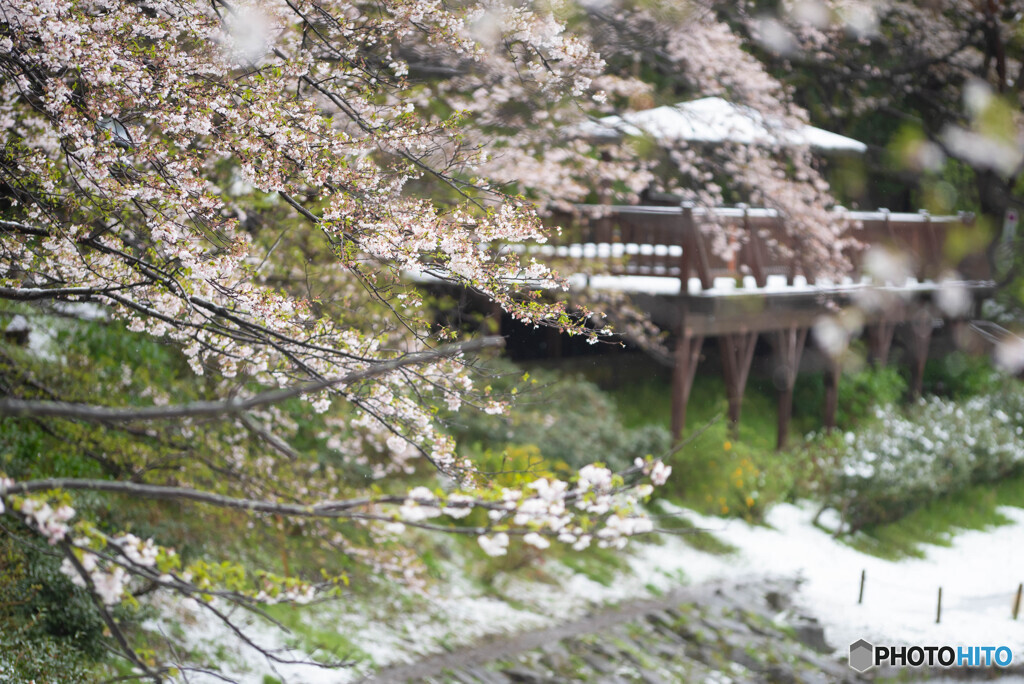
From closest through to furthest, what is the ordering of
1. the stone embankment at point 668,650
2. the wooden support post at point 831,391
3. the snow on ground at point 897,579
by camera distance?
1. the stone embankment at point 668,650
2. the snow on ground at point 897,579
3. the wooden support post at point 831,391

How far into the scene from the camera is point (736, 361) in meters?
11.5

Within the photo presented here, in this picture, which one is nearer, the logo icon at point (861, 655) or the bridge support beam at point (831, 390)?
the logo icon at point (861, 655)

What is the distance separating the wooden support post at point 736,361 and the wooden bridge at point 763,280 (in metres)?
0.02

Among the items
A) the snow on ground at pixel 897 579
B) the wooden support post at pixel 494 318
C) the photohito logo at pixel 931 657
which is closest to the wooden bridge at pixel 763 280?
the snow on ground at pixel 897 579

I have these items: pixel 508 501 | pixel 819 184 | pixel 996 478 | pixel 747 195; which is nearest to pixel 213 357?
pixel 508 501

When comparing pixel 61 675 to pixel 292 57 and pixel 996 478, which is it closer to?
pixel 292 57

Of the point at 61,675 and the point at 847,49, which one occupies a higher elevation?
the point at 847,49

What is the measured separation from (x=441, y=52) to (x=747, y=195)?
322 inches

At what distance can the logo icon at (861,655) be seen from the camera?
7.14 meters

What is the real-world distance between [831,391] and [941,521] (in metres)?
2.96

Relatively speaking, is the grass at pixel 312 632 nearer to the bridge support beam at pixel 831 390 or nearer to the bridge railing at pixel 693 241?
the bridge railing at pixel 693 241

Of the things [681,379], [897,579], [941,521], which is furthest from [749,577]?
[941,521]

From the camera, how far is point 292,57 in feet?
12.6

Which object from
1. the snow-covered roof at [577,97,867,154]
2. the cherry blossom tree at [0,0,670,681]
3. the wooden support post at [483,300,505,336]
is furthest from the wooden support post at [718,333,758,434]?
the cherry blossom tree at [0,0,670,681]
